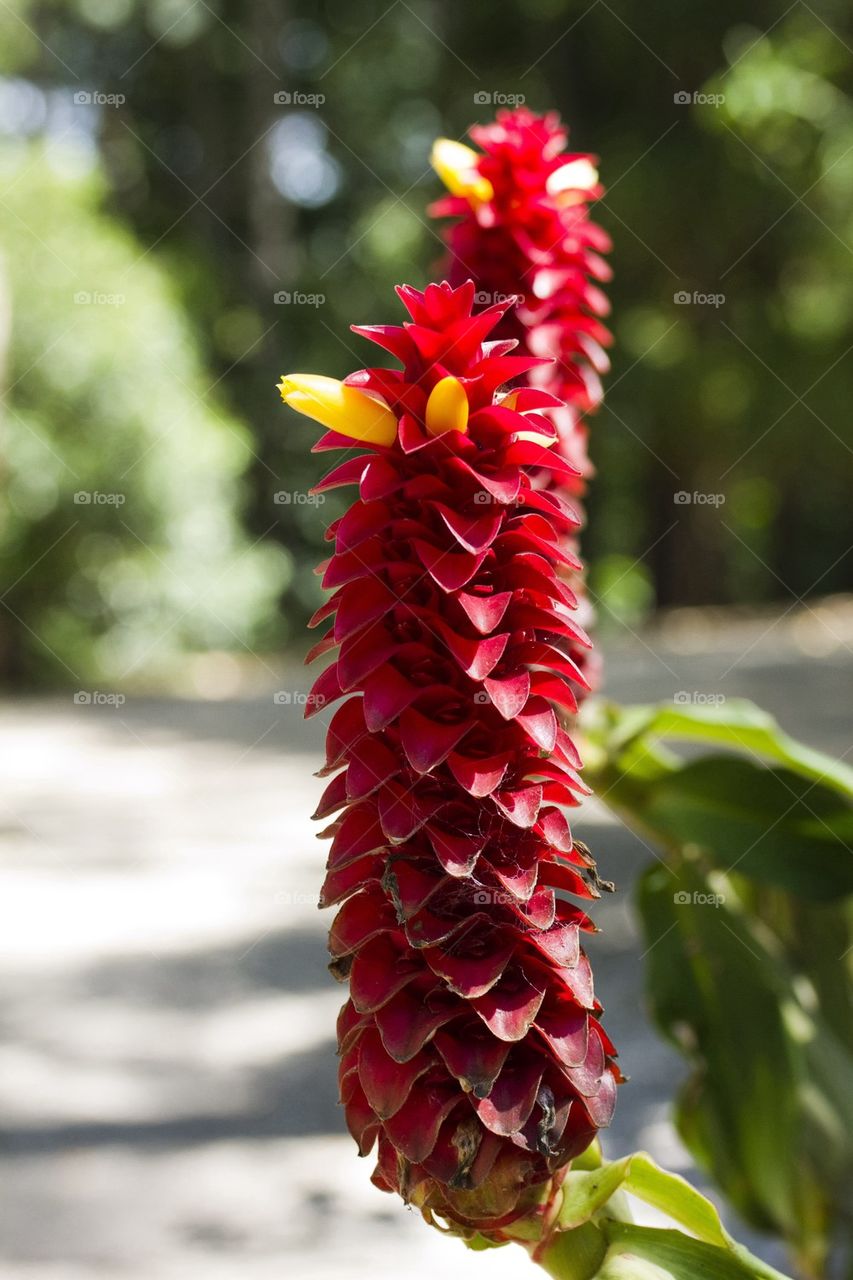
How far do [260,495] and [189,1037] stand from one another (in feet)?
23.6

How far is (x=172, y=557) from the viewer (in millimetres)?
7449

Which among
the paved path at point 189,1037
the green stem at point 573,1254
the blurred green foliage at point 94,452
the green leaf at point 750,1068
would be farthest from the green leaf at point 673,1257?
the blurred green foliage at point 94,452

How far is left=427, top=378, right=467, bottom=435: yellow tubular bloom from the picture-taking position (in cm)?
83

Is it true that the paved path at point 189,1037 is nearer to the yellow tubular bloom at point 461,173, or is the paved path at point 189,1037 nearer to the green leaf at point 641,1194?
the green leaf at point 641,1194

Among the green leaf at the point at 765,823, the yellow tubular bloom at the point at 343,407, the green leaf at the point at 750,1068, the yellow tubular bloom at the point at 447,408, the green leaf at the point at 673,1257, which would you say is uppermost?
the yellow tubular bloom at the point at 343,407

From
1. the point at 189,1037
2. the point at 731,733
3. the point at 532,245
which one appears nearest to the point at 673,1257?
the point at 731,733

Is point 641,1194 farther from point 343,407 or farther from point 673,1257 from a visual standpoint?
point 343,407

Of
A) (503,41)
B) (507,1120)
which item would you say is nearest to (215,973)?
(507,1120)

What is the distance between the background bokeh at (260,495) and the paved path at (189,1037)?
10 millimetres

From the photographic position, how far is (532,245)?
1.40 m

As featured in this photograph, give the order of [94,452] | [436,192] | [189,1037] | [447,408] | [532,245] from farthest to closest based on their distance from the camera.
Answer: [436,192] → [94,452] → [189,1037] → [532,245] → [447,408]

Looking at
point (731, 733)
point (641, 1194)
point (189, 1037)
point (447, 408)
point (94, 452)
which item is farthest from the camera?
point (94, 452)

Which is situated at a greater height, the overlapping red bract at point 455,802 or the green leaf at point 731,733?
the green leaf at point 731,733

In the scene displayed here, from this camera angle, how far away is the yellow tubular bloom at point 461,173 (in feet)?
4.53
